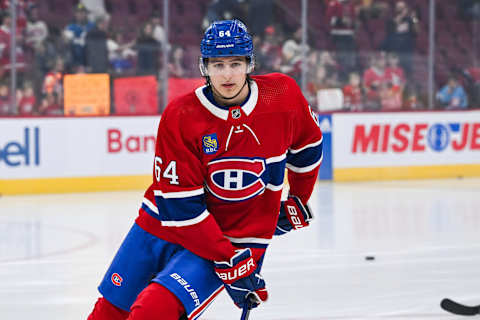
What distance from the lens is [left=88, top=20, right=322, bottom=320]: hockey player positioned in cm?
257

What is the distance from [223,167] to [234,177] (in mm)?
46

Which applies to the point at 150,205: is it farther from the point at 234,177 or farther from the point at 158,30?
the point at 158,30

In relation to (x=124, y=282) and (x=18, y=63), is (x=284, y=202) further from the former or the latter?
(x=18, y=63)

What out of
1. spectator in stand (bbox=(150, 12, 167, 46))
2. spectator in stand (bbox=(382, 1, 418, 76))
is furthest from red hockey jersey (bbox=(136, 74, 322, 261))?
spectator in stand (bbox=(382, 1, 418, 76))

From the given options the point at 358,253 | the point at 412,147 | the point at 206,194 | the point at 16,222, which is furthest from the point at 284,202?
the point at 412,147

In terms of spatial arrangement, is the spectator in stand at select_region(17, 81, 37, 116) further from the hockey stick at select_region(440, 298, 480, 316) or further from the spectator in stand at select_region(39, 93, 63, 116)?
the hockey stick at select_region(440, 298, 480, 316)

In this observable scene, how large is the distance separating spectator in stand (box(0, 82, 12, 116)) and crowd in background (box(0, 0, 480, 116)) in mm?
10

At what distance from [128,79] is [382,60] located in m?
3.08

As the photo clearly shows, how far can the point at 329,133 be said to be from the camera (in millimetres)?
10602

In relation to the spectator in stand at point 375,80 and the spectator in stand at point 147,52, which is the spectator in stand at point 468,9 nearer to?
the spectator in stand at point 375,80

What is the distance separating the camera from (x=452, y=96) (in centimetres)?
1113

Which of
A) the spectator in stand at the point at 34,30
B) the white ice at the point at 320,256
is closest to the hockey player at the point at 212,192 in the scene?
the white ice at the point at 320,256

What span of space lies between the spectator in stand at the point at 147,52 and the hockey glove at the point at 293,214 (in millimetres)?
6710

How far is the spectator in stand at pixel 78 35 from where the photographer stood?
920 centimetres
